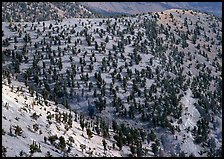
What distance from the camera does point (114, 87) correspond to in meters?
127

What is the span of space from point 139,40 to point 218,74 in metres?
35.7

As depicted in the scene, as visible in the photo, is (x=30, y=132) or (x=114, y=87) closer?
(x=30, y=132)

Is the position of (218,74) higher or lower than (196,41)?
lower

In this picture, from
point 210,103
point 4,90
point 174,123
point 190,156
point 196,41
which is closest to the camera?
point 4,90

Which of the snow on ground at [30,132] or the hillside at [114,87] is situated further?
the hillside at [114,87]

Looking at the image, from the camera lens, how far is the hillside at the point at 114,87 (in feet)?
276

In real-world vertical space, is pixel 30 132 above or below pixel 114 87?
above

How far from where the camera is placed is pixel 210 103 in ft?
435

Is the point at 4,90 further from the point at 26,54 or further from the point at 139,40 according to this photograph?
the point at 139,40

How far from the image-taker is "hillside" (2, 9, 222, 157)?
8406 cm

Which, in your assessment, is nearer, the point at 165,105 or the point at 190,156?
the point at 190,156

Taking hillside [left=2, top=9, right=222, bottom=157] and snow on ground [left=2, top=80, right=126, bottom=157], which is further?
hillside [left=2, top=9, right=222, bottom=157]

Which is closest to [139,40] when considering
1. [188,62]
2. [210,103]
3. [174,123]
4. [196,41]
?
[188,62]

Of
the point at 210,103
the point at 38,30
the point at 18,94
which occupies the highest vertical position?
the point at 38,30
